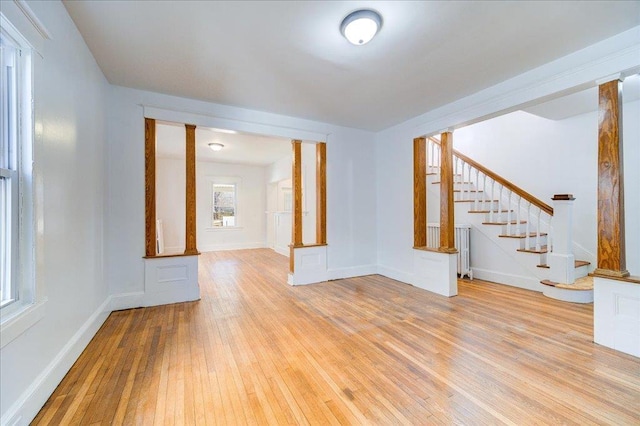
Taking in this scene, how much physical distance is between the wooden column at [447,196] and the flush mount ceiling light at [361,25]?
220 centimetres

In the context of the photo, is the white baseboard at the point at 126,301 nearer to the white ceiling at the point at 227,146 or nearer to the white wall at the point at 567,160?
the white ceiling at the point at 227,146

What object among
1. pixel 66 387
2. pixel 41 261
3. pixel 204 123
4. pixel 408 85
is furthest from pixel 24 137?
pixel 408 85

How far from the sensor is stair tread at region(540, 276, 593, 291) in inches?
128

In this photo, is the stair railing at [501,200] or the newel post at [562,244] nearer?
the newel post at [562,244]

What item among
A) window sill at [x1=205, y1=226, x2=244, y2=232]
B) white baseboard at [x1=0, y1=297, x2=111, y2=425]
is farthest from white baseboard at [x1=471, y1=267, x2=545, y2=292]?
window sill at [x1=205, y1=226, x2=244, y2=232]

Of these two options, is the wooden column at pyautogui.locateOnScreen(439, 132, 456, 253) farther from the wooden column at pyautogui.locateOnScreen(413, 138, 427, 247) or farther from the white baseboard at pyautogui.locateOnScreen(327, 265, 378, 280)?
the white baseboard at pyautogui.locateOnScreen(327, 265, 378, 280)

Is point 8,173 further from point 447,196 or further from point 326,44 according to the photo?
point 447,196

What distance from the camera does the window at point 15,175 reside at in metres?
1.35

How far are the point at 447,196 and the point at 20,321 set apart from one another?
13.6 ft

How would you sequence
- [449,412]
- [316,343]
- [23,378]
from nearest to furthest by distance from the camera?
[23,378] < [449,412] < [316,343]

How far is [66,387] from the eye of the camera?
171cm

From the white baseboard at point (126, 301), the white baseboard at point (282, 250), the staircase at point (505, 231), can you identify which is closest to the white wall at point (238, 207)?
the white baseboard at point (282, 250)

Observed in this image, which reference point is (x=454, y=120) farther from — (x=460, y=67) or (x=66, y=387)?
(x=66, y=387)

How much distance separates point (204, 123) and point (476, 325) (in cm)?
402
